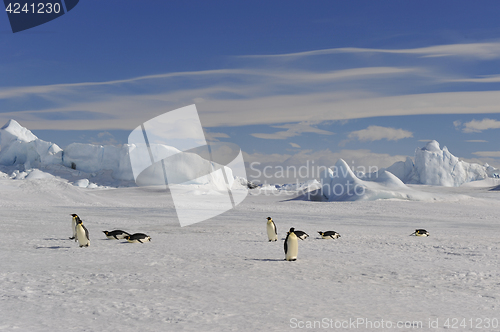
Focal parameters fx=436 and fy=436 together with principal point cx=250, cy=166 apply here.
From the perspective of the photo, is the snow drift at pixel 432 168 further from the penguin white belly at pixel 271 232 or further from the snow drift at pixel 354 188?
the penguin white belly at pixel 271 232

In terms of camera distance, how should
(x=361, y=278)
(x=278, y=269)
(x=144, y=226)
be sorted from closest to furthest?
(x=361, y=278)
(x=278, y=269)
(x=144, y=226)

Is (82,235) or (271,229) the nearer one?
(82,235)

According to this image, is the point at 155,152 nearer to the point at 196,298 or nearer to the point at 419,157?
the point at 419,157

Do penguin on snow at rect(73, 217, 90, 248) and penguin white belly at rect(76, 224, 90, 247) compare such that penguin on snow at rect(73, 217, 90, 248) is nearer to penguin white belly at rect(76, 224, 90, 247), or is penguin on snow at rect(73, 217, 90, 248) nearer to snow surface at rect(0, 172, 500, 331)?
penguin white belly at rect(76, 224, 90, 247)

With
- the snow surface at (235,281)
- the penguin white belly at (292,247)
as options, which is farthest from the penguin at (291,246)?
the snow surface at (235,281)

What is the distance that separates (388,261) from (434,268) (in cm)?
86

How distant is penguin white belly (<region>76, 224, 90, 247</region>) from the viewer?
30.4 ft

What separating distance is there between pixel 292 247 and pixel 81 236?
4572 mm

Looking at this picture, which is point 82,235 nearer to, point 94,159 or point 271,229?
point 271,229

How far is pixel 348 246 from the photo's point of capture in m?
10.1

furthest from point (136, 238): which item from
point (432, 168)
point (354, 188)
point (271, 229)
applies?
point (432, 168)

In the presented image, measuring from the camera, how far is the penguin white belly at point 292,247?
7918mm

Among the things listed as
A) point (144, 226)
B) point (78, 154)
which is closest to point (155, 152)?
point (78, 154)

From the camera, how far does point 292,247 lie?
7984 mm
